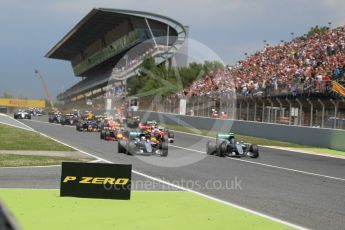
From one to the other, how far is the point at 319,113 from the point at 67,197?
18.1 metres

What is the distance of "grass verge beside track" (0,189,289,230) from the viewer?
6.67 metres

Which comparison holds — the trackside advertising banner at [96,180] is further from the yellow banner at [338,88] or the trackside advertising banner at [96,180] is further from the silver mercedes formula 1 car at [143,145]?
the yellow banner at [338,88]

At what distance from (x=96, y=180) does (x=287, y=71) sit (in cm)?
2426

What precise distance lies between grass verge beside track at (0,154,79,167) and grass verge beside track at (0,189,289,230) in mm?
4572

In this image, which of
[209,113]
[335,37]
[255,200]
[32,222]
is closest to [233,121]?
[209,113]

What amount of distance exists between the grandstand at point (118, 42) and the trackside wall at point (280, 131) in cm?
1988

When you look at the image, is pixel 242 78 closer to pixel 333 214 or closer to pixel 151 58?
pixel 151 58

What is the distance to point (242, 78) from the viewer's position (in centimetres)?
3694

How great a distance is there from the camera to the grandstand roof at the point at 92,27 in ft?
237

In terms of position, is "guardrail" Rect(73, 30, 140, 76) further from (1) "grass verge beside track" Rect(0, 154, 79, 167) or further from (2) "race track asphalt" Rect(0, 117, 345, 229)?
(1) "grass verge beside track" Rect(0, 154, 79, 167)

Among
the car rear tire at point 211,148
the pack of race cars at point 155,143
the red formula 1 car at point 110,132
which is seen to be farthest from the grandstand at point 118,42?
the car rear tire at point 211,148

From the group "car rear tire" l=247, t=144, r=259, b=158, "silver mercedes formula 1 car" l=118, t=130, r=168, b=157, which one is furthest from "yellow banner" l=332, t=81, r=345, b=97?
"silver mercedes formula 1 car" l=118, t=130, r=168, b=157

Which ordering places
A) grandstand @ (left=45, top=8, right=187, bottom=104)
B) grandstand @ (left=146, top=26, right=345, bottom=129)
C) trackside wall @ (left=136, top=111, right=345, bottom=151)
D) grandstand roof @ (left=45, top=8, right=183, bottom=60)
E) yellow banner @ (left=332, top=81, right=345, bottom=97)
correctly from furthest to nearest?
grandstand roof @ (left=45, top=8, right=183, bottom=60) < grandstand @ (left=45, top=8, right=187, bottom=104) < grandstand @ (left=146, top=26, right=345, bottom=129) < trackside wall @ (left=136, top=111, right=345, bottom=151) < yellow banner @ (left=332, top=81, right=345, bottom=97)

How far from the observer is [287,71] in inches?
1232
